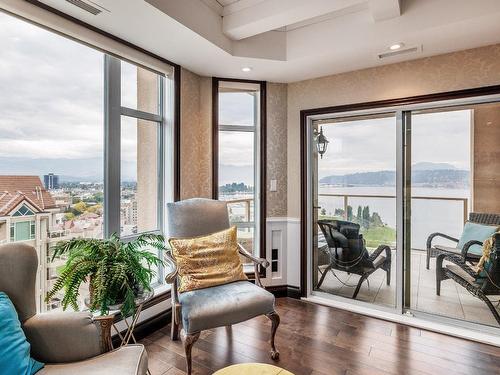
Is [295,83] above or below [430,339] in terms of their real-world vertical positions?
above

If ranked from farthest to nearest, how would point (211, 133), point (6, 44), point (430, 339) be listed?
point (211, 133)
point (430, 339)
point (6, 44)

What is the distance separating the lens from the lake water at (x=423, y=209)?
267cm

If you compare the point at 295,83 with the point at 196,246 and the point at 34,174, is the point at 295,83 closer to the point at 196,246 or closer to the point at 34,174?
the point at 196,246

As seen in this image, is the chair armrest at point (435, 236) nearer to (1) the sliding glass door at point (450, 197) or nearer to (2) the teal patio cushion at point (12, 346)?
(1) the sliding glass door at point (450, 197)

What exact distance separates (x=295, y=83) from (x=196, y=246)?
2.07m

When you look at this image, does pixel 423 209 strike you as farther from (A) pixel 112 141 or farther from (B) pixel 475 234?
(A) pixel 112 141

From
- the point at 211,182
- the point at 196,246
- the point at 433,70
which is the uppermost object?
the point at 433,70

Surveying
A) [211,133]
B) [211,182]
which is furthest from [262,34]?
[211,182]

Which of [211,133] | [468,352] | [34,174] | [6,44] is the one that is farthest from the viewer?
[211,133]

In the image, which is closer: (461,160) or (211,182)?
(461,160)

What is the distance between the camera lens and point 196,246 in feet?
7.60

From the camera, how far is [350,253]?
316 centimetres

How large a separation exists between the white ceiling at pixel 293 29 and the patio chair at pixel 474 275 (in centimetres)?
170

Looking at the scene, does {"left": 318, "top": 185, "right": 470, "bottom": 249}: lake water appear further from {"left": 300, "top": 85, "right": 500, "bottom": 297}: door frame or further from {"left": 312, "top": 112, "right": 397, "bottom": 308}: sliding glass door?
{"left": 300, "top": 85, "right": 500, "bottom": 297}: door frame
